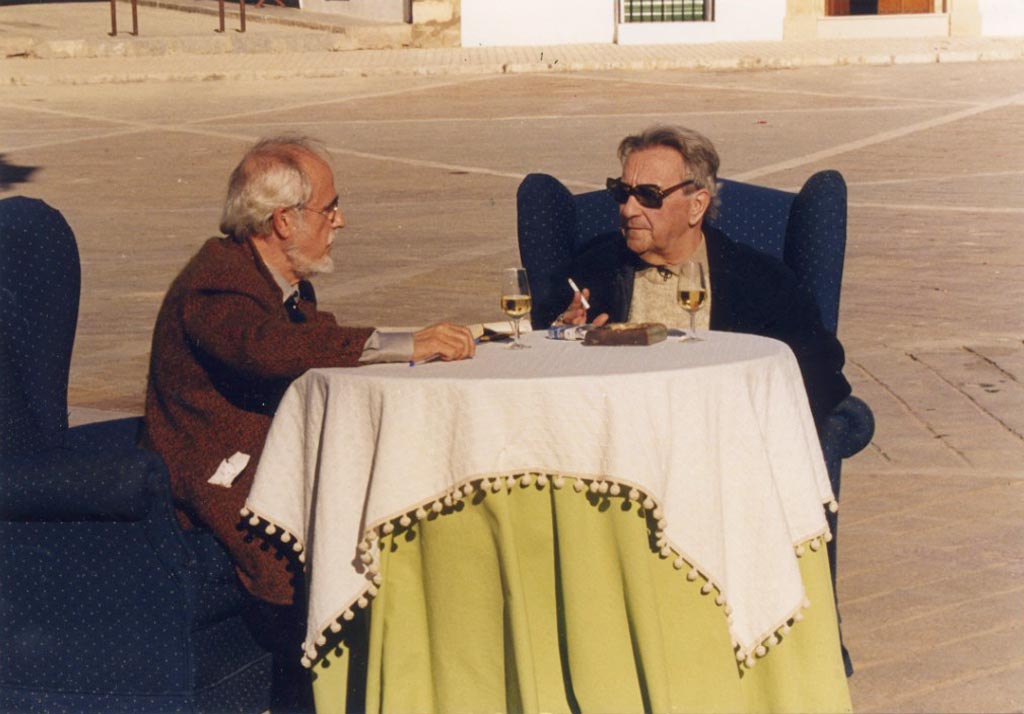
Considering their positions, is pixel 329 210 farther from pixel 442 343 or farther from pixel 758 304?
pixel 758 304

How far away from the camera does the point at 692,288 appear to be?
4551 millimetres

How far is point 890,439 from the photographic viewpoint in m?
7.04

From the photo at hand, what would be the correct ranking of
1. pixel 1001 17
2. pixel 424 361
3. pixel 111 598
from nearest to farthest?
pixel 424 361, pixel 111 598, pixel 1001 17

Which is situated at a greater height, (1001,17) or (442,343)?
(442,343)

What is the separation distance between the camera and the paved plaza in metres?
5.58

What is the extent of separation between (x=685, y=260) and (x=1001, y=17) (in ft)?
76.3

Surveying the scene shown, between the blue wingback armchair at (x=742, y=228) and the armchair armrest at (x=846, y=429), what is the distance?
1.26ft

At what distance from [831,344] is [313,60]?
67.2 feet

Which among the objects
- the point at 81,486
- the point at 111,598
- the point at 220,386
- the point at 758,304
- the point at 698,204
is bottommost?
the point at 111,598

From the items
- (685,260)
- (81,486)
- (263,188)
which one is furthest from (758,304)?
(81,486)

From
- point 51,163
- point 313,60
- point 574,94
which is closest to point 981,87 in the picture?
point 574,94

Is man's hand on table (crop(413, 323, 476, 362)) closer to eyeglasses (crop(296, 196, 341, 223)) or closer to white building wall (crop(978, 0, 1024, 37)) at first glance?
eyeglasses (crop(296, 196, 341, 223))

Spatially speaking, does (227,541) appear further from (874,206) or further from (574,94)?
(574,94)

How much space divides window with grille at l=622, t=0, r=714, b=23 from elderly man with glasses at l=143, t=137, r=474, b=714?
2305 centimetres
